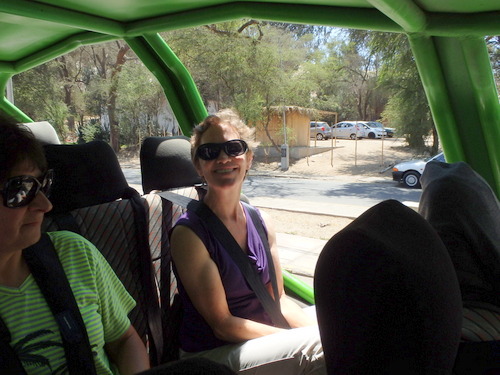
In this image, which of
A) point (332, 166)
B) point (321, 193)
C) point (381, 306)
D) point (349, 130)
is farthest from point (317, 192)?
point (381, 306)

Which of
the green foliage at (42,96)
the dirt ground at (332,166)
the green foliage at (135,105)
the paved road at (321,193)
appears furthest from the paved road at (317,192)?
the green foliage at (42,96)

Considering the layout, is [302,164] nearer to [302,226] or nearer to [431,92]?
[302,226]

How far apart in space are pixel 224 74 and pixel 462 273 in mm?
7432

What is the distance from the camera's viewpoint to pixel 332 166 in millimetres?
7398

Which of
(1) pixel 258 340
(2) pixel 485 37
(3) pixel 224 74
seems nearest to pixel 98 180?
(1) pixel 258 340

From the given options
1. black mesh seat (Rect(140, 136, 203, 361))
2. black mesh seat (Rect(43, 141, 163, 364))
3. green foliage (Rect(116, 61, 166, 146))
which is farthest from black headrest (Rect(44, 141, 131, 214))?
green foliage (Rect(116, 61, 166, 146))

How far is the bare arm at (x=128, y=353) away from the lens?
1204 mm

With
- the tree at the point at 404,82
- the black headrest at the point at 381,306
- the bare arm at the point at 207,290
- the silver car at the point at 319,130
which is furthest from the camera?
the silver car at the point at 319,130

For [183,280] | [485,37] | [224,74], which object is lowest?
[183,280]

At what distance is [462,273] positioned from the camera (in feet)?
3.26

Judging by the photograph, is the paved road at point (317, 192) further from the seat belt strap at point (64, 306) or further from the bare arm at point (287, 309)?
the seat belt strap at point (64, 306)

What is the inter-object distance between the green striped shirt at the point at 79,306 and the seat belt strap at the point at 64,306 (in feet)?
0.06

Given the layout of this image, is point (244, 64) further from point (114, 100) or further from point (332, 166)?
point (332, 166)

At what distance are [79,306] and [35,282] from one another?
13 cm
